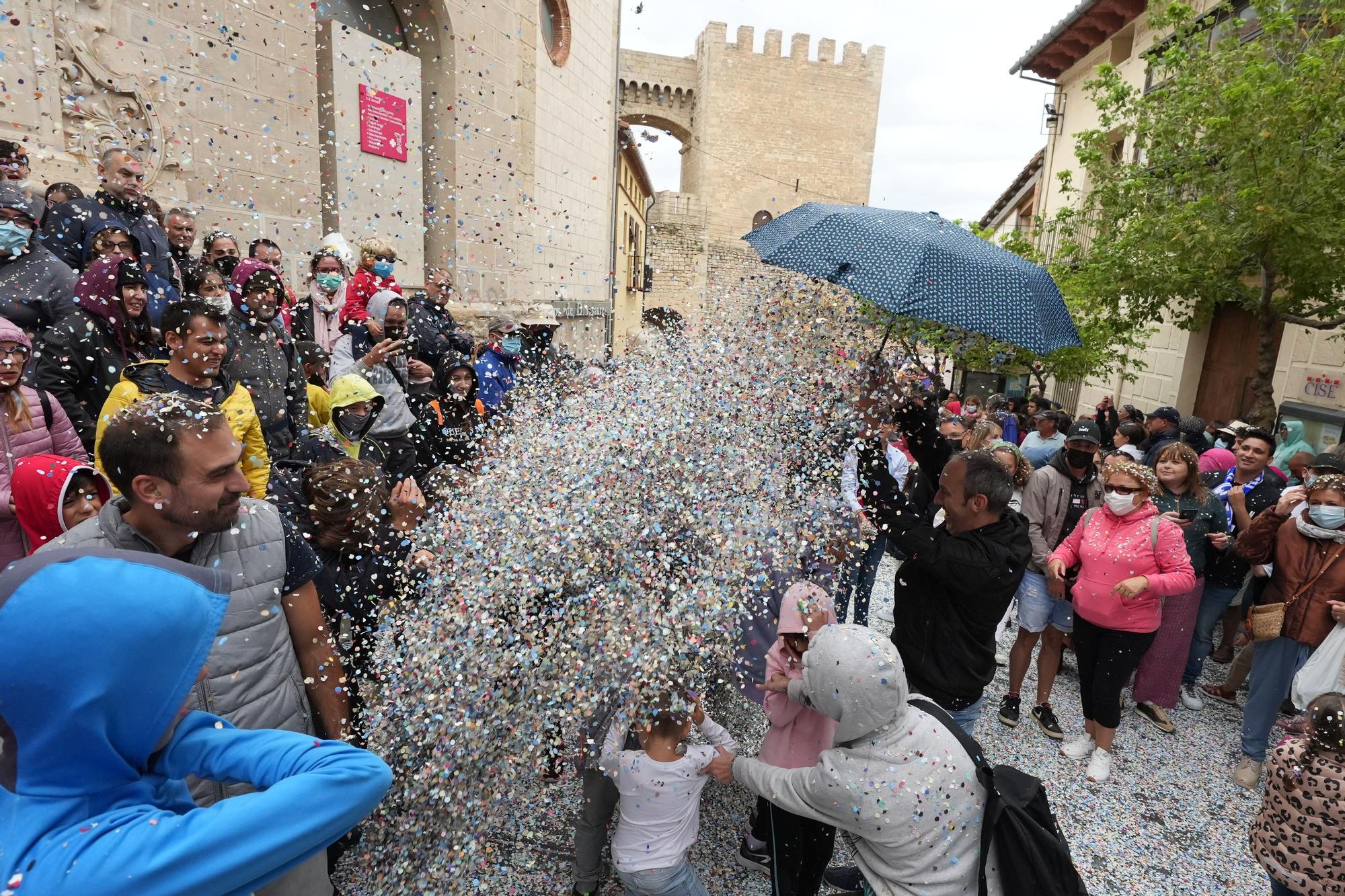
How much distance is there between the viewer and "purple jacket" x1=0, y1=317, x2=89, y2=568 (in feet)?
8.80

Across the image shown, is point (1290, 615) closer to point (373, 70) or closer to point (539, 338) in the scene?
point (539, 338)

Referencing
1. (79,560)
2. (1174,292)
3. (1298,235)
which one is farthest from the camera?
(1174,292)

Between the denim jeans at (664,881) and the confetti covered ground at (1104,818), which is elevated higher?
the denim jeans at (664,881)

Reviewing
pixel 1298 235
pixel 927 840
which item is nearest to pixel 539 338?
pixel 927 840

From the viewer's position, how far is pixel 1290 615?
11.6 ft

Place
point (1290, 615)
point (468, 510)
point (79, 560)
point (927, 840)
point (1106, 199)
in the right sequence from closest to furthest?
point (79, 560), point (927, 840), point (468, 510), point (1290, 615), point (1106, 199)

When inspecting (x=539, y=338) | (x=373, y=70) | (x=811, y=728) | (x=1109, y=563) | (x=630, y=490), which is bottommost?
(x=811, y=728)

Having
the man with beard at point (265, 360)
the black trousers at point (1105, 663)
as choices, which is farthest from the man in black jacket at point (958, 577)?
the man with beard at point (265, 360)

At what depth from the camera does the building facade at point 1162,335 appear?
31.1 feet

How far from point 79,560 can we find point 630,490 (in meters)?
1.32

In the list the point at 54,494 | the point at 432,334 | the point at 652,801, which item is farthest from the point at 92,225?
the point at 652,801

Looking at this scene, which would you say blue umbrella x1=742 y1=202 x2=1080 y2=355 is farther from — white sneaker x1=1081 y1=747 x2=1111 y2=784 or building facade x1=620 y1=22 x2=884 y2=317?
building facade x1=620 y1=22 x2=884 y2=317

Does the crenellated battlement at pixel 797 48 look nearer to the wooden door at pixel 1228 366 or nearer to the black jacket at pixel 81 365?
the wooden door at pixel 1228 366

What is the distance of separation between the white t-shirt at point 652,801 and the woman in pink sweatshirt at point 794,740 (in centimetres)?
31
